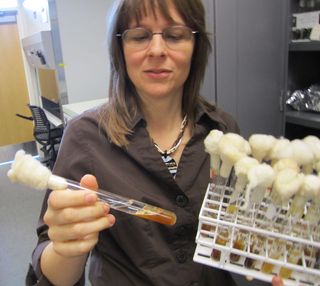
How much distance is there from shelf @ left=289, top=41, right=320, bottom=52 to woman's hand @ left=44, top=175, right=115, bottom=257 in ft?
3.83

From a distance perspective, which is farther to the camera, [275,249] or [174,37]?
[174,37]

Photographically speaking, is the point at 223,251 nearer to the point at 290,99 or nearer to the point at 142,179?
the point at 142,179

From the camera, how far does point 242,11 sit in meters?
1.26

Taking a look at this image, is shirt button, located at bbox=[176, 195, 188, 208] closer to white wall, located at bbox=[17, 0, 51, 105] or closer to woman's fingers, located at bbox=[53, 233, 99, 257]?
woman's fingers, located at bbox=[53, 233, 99, 257]

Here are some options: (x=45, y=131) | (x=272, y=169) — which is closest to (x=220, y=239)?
(x=272, y=169)

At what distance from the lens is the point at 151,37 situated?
72 centimetres

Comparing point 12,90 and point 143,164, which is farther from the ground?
point 143,164

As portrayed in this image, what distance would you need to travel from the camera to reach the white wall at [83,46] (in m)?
2.62

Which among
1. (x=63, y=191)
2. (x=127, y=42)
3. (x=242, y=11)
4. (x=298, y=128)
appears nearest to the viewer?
(x=63, y=191)

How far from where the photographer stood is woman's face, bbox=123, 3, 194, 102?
72 cm

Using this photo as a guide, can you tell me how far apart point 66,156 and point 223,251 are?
0.43m

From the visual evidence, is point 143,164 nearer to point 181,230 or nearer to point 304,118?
point 181,230

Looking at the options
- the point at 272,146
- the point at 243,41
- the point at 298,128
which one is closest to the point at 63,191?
the point at 272,146

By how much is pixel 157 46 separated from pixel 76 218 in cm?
41
